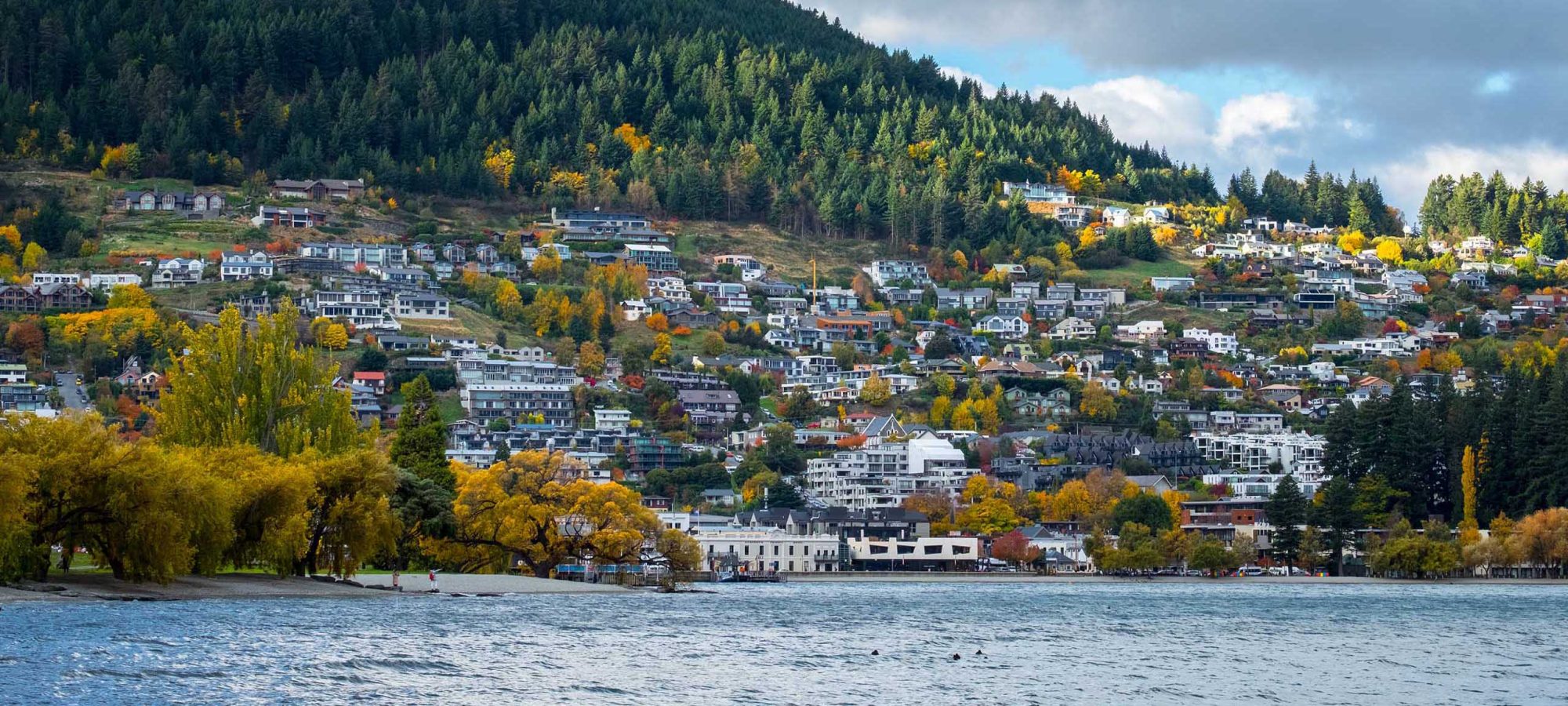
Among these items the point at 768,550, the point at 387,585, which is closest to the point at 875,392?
the point at 768,550

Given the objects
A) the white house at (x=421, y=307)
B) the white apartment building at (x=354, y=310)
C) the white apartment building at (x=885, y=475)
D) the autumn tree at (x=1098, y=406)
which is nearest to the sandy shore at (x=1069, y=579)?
the white apartment building at (x=885, y=475)

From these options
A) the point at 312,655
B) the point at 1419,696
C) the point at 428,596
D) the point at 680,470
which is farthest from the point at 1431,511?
the point at 312,655

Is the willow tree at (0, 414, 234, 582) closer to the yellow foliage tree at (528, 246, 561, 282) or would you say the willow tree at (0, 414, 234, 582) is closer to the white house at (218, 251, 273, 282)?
the white house at (218, 251, 273, 282)

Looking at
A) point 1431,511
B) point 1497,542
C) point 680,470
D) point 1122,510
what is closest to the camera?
point 1497,542

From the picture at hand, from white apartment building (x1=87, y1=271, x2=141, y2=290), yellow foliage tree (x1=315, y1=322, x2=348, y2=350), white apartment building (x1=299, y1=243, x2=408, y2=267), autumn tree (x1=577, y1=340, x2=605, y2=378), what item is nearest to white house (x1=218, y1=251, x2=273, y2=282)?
white apartment building (x1=87, y1=271, x2=141, y2=290)

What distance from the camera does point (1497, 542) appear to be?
114 meters

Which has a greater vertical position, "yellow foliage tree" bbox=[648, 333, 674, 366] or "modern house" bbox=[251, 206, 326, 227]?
"modern house" bbox=[251, 206, 326, 227]

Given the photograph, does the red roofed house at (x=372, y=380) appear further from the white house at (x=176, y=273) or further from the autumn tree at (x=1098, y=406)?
the autumn tree at (x=1098, y=406)

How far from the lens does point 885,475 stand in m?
157

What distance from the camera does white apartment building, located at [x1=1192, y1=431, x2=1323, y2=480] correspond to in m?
162

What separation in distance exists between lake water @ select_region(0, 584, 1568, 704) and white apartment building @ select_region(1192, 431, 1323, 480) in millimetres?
82246

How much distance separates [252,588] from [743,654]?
18034 millimetres

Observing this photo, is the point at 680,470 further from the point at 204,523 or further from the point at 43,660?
the point at 43,660

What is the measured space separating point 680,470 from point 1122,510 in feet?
102
